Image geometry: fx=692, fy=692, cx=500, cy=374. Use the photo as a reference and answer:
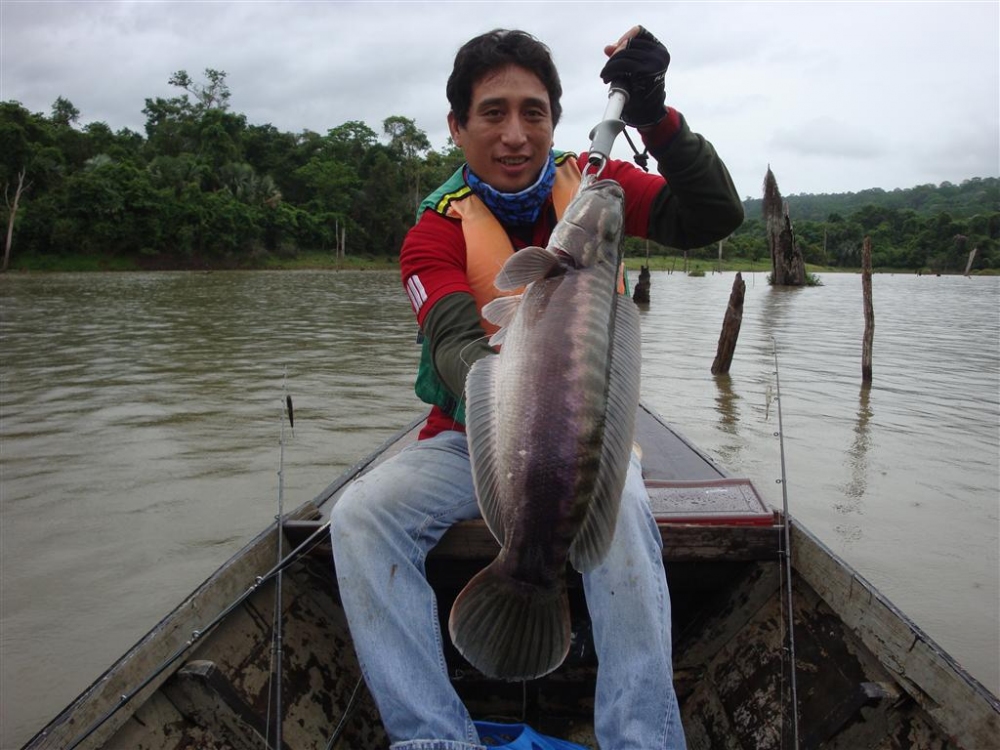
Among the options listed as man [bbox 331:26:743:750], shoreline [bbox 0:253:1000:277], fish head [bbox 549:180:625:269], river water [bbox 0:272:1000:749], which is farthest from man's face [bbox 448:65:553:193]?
shoreline [bbox 0:253:1000:277]

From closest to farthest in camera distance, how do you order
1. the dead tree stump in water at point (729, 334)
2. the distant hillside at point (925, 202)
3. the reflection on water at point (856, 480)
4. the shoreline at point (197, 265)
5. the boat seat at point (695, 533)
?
the boat seat at point (695, 533)
the reflection on water at point (856, 480)
the dead tree stump in water at point (729, 334)
the shoreline at point (197, 265)
the distant hillside at point (925, 202)

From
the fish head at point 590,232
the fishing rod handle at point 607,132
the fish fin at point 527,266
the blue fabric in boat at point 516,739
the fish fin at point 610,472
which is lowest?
the blue fabric in boat at point 516,739

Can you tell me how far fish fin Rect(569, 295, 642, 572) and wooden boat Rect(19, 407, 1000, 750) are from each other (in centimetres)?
90

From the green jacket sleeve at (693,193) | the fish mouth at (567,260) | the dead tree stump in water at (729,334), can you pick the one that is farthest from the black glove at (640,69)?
the dead tree stump in water at (729,334)

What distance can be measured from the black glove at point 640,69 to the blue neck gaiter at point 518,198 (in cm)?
43

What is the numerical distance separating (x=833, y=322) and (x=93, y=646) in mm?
24877

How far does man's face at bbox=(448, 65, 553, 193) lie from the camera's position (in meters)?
2.74

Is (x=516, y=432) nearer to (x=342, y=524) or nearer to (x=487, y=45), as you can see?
(x=342, y=524)

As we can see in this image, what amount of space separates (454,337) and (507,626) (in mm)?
1044

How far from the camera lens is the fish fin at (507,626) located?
1.90 metres

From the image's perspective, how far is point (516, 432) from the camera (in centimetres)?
182

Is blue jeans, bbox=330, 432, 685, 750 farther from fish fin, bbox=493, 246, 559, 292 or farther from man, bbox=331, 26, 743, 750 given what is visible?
fish fin, bbox=493, 246, 559, 292

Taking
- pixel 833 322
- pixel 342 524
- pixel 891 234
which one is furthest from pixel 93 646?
pixel 891 234

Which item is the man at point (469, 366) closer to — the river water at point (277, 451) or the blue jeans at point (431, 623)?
the blue jeans at point (431, 623)
